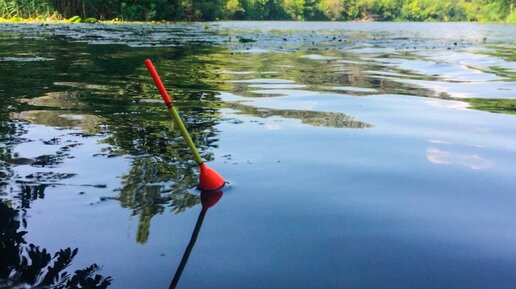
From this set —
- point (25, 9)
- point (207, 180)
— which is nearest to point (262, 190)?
point (207, 180)

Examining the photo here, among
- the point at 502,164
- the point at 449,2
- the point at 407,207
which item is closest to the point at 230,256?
the point at 407,207

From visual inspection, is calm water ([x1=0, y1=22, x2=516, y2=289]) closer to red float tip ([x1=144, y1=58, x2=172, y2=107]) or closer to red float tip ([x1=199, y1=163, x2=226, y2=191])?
red float tip ([x1=199, y1=163, x2=226, y2=191])

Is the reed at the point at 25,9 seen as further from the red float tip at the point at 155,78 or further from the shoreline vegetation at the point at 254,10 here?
the red float tip at the point at 155,78

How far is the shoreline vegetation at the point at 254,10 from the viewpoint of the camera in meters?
38.6

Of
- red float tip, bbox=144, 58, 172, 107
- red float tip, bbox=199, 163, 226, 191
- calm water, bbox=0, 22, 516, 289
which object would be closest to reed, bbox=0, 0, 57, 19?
calm water, bbox=0, 22, 516, 289

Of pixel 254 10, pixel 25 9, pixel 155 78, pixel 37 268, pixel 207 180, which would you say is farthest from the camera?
pixel 254 10

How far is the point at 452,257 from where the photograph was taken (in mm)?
2355

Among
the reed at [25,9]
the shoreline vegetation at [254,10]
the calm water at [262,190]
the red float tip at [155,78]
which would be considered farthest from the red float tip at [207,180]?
the reed at [25,9]

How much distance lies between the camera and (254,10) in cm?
10012

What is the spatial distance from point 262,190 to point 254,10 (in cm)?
10043

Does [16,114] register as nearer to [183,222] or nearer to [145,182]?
[145,182]

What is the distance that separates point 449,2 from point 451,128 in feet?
461

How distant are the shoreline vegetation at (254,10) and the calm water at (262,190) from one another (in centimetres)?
3320

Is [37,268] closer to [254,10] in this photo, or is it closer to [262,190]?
[262,190]
